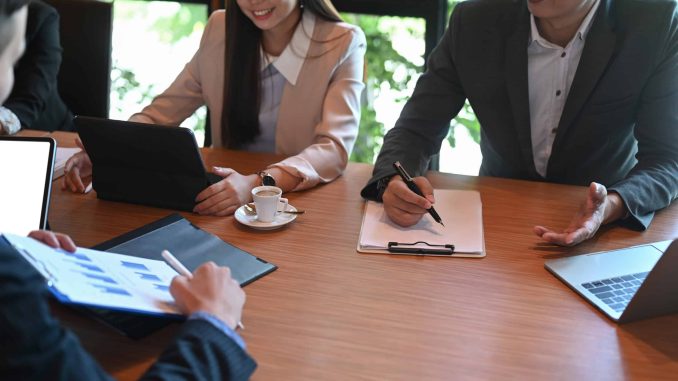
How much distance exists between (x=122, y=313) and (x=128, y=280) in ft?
0.16

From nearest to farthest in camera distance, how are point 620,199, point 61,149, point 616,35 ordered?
1. point 620,199
2. point 616,35
3. point 61,149

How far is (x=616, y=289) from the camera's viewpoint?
117 cm

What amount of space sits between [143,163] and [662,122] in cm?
116

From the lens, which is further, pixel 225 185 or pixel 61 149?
pixel 61 149

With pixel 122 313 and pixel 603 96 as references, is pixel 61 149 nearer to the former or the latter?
pixel 122 313

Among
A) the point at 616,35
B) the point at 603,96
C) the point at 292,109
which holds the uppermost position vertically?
the point at 616,35

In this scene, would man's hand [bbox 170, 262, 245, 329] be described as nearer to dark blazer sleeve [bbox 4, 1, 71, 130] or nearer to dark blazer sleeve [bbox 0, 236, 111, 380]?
dark blazer sleeve [bbox 0, 236, 111, 380]

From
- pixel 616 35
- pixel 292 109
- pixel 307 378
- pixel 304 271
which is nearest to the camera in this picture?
pixel 307 378

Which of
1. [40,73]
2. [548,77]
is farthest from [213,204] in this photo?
[40,73]

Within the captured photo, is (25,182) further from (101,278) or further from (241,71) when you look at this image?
(241,71)

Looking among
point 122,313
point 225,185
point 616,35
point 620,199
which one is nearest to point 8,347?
point 122,313

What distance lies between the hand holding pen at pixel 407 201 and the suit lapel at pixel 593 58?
49cm

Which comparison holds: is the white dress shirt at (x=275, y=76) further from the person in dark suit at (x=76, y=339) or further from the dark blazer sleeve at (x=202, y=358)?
the dark blazer sleeve at (x=202, y=358)

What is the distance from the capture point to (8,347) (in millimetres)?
722
